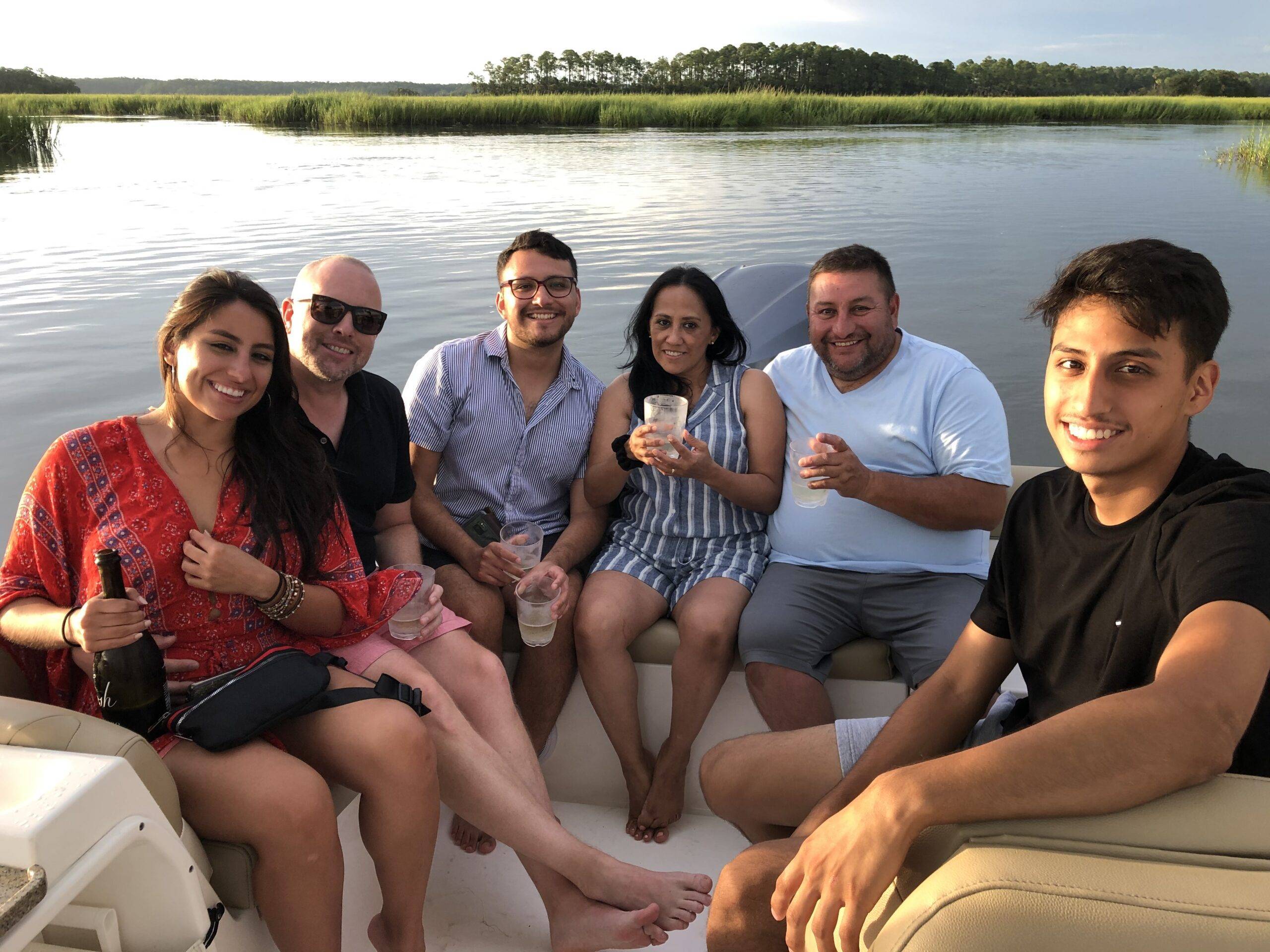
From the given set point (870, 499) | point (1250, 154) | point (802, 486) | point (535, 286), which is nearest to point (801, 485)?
point (802, 486)

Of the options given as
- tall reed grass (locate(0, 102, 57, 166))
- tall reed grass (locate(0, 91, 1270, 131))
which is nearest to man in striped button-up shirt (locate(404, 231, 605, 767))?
tall reed grass (locate(0, 102, 57, 166))

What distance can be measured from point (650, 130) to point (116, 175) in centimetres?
1423

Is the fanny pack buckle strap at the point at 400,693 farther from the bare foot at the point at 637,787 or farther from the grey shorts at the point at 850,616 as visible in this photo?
the grey shorts at the point at 850,616

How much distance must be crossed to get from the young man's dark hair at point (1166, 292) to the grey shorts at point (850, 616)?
99cm

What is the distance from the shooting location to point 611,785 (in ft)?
7.60

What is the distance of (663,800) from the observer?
7.15 feet

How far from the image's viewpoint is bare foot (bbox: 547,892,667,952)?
1.67 meters

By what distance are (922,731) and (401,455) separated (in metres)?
1.44

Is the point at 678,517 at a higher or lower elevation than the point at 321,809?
higher

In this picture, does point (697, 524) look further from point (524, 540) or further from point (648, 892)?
point (648, 892)

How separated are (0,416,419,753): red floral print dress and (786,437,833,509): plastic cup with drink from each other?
1.18 metres

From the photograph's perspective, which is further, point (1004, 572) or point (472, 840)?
point (472, 840)

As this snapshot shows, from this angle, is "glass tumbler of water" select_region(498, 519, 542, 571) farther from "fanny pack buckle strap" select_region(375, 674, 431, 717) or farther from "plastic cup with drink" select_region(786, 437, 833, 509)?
"plastic cup with drink" select_region(786, 437, 833, 509)

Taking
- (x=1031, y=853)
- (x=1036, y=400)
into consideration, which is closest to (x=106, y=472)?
(x=1031, y=853)
